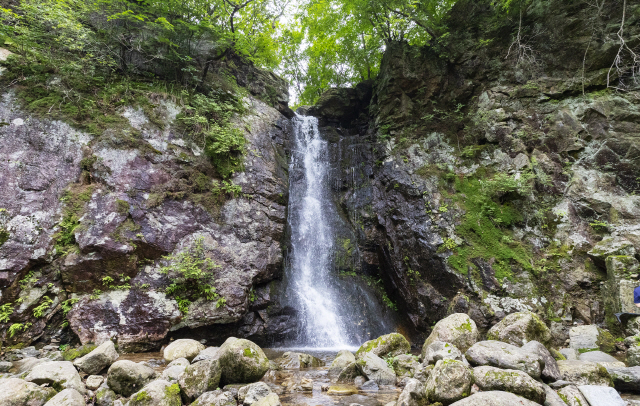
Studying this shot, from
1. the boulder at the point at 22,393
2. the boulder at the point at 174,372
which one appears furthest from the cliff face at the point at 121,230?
the boulder at the point at 22,393

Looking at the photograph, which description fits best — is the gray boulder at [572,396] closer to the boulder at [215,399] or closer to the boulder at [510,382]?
the boulder at [510,382]

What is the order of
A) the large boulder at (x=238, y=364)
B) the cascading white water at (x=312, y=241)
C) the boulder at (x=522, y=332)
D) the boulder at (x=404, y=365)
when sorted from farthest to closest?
1. the cascading white water at (x=312, y=241)
2. the boulder at (x=404, y=365)
3. the boulder at (x=522, y=332)
4. the large boulder at (x=238, y=364)

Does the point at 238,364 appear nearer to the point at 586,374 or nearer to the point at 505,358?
the point at 505,358

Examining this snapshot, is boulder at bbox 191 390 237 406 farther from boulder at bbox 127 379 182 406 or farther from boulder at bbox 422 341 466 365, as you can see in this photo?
boulder at bbox 422 341 466 365

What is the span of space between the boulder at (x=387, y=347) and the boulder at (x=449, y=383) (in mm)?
2365

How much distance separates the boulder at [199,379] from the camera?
14.3ft

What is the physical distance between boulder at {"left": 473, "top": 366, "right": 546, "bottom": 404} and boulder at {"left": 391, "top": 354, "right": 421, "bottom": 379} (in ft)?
6.61

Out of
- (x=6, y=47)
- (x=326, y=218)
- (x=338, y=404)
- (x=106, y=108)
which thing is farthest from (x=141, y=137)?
(x=338, y=404)

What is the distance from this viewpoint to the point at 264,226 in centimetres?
955

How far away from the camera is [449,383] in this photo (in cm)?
379

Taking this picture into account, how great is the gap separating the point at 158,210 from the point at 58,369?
4299 millimetres

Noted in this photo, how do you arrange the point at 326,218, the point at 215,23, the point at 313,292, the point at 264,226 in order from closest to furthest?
the point at 264,226 → the point at 313,292 → the point at 215,23 → the point at 326,218

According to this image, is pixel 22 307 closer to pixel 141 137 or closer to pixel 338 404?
pixel 141 137

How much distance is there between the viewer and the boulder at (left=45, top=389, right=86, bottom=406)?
3.73 metres
